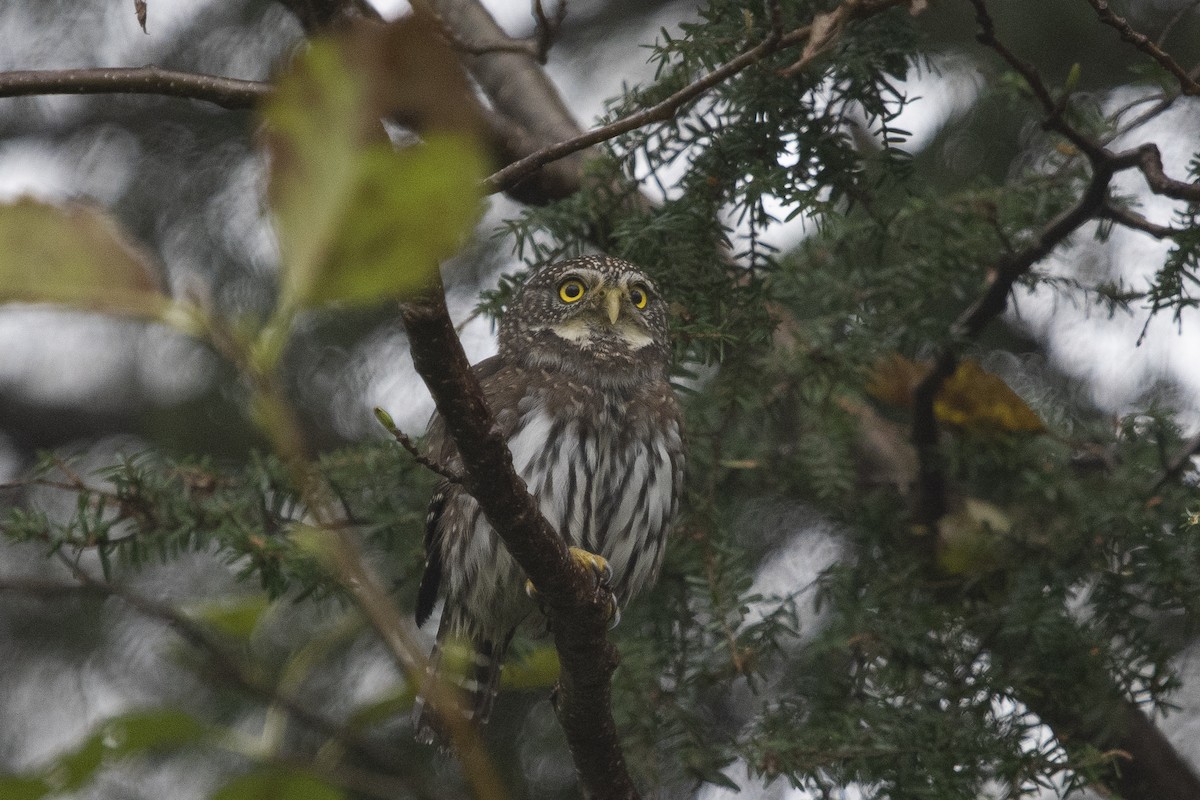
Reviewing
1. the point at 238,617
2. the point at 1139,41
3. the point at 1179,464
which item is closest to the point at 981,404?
the point at 1179,464

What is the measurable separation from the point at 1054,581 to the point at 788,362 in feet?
2.77

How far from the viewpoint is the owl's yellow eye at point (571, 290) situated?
3635 mm

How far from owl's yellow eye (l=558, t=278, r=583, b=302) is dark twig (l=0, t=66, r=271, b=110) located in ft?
6.07

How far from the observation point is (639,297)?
3574 mm

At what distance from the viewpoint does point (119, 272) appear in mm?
500

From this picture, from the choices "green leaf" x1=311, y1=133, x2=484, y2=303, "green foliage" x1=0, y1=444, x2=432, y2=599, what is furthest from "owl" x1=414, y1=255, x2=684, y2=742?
"green leaf" x1=311, y1=133, x2=484, y2=303

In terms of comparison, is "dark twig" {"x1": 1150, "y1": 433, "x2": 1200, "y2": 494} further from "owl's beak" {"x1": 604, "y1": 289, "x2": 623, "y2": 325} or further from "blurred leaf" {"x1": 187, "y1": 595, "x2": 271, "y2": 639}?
"blurred leaf" {"x1": 187, "y1": 595, "x2": 271, "y2": 639}

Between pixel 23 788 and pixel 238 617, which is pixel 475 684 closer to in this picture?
pixel 238 617

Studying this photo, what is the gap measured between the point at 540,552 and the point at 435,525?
1284 mm

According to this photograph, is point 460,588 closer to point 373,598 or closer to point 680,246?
point 680,246

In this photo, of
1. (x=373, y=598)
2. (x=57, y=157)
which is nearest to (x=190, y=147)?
(x=57, y=157)

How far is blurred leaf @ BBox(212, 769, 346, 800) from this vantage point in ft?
2.31

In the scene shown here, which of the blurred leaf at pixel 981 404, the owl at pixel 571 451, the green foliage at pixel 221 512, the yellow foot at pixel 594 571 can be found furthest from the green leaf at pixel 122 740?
the blurred leaf at pixel 981 404

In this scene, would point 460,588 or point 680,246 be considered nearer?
point 680,246
